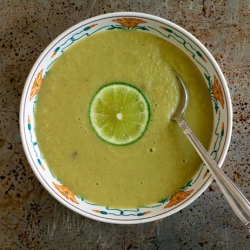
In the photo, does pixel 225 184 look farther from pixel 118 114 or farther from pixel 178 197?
pixel 118 114

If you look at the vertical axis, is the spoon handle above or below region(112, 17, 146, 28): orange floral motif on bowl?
below

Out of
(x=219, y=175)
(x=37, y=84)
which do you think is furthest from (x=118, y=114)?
(x=219, y=175)

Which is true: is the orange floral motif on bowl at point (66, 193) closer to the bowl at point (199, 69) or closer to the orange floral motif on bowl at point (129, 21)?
the bowl at point (199, 69)

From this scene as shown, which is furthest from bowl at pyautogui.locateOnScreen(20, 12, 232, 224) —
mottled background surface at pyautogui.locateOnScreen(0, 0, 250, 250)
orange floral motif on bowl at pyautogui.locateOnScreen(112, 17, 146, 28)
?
mottled background surface at pyautogui.locateOnScreen(0, 0, 250, 250)

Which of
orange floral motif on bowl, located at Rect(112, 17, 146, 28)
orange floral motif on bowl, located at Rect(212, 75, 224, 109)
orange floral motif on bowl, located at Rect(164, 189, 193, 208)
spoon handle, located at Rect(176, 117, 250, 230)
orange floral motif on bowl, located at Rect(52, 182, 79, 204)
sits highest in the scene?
orange floral motif on bowl, located at Rect(112, 17, 146, 28)

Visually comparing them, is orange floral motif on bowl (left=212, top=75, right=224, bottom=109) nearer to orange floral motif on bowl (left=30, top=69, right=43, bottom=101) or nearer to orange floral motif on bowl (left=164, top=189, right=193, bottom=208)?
orange floral motif on bowl (left=164, top=189, right=193, bottom=208)

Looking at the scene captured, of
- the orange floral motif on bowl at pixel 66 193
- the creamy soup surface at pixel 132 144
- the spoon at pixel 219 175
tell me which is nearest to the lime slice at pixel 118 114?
the creamy soup surface at pixel 132 144

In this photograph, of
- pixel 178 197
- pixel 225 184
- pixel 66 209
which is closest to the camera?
pixel 225 184
